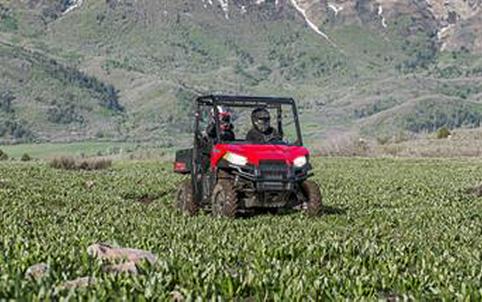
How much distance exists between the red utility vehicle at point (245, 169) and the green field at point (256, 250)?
0.57 meters

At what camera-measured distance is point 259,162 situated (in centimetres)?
1684

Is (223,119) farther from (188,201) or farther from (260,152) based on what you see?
(188,201)

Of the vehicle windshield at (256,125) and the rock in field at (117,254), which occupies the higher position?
the vehicle windshield at (256,125)

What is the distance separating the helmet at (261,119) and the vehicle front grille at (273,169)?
63.1 inches

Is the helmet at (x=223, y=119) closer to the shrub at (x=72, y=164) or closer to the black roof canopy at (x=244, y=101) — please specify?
the black roof canopy at (x=244, y=101)

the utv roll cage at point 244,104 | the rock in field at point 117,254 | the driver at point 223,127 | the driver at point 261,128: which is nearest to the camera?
the rock in field at point 117,254

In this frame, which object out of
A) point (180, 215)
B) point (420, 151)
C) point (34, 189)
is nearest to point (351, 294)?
point (180, 215)

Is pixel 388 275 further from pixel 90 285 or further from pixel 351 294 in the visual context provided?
pixel 90 285

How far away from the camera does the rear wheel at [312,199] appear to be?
17625mm

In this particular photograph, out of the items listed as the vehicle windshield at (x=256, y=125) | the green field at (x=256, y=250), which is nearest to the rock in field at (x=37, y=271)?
the green field at (x=256, y=250)

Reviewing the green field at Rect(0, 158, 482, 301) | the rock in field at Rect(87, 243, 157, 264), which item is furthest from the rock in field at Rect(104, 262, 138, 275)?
the rock in field at Rect(87, 243, 157, 264)

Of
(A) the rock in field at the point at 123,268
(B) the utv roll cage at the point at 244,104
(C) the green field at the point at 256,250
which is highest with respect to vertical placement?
(B) the utv roll cage at the point at 244,104

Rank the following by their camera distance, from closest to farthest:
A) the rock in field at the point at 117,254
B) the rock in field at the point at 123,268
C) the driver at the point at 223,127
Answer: the rock in field at the point at 123,268 → the rock in field at the point at 117,254 → the driver at the point at 223,127

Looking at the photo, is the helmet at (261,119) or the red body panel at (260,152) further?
the helmet at (261,119)
